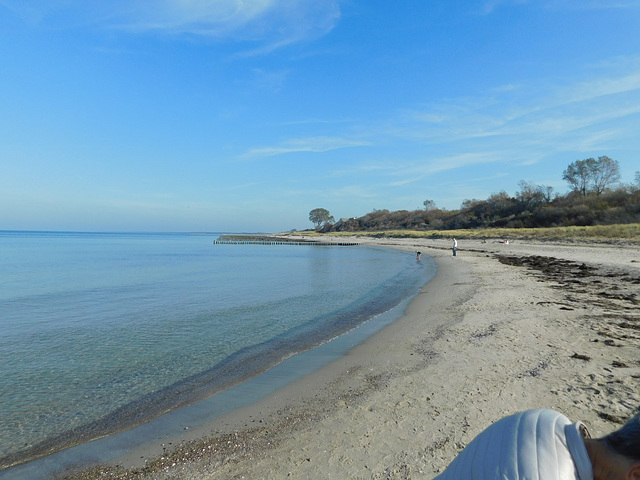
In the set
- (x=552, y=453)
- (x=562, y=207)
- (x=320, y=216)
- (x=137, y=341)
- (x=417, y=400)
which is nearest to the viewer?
(x=552, y=453)

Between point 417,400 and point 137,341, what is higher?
point 417,400

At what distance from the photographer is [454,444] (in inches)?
157

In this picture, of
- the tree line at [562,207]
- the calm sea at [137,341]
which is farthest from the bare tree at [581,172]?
the calm sea at [137,341]

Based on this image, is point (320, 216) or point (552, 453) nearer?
point (552, 453)

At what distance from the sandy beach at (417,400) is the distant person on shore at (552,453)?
7.83 ft

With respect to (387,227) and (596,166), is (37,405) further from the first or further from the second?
(387,227)

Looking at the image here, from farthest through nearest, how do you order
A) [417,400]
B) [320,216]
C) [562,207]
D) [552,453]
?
[320,216] → [562,207] → [417,400] → [552,453]

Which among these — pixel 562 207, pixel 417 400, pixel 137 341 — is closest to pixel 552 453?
pixel 417 400

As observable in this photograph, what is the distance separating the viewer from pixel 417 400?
5.17 meters

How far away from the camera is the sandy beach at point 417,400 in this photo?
3938 millimetres

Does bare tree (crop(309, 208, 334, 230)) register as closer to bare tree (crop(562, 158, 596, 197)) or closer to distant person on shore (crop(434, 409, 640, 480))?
bare tree (crop(562, 158, 596, 197))

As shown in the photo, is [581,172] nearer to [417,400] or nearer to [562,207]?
[562,207]

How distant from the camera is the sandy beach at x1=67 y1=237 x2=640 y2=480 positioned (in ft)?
12.9

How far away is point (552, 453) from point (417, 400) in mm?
3986
